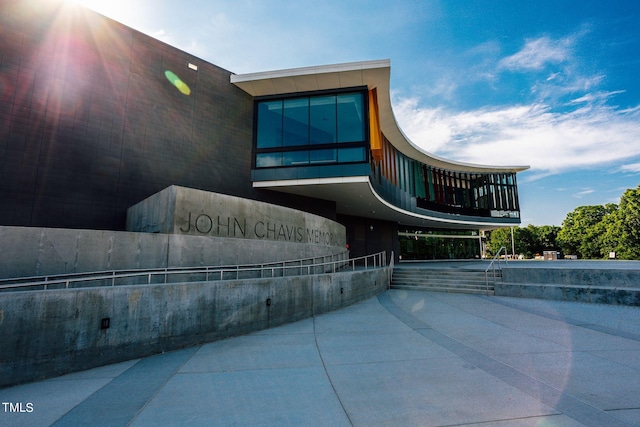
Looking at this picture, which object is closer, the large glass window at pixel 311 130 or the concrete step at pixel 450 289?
the concrete step at pixel 450 289

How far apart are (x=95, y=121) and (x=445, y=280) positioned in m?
18.1

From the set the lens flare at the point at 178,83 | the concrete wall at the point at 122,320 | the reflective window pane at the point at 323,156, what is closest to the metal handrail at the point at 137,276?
the concrete wall at the point at 122,320

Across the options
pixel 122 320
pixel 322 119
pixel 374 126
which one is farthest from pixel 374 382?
pixel 322 119

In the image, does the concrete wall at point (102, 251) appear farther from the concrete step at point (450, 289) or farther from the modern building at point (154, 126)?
the concrete step at point (450, 289)

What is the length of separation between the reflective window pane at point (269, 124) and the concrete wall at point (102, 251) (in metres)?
9.16

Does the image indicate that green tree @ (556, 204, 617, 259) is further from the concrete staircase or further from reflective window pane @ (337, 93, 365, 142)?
reflective window pane @ (337, 93, 365, 142)

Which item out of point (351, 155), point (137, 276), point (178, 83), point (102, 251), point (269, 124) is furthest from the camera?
point (269, 124)

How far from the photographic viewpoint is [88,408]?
4.36 m

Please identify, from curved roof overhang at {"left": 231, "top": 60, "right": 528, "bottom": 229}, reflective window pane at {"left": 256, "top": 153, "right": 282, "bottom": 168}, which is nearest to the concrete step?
curved roof overhang at {"left": 231, "top": 60, "right": 528, "bottom": 229}

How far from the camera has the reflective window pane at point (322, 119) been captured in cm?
1820

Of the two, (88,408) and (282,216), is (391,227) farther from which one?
(88,408)

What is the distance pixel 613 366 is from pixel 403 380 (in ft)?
12.3

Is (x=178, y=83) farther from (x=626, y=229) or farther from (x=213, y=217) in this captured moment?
(x=626, y=229)

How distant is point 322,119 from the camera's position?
18500 mm
